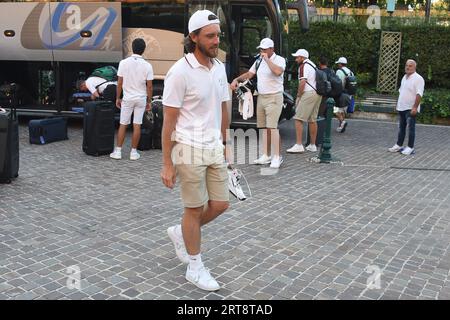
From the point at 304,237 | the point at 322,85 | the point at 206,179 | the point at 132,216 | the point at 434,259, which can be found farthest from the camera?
the point at 322,85

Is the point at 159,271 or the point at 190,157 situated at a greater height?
the point at 190,157

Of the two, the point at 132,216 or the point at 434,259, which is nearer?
the point at 434,259

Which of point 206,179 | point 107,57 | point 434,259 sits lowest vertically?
point 434,259

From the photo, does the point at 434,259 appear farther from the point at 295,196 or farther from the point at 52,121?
the point at 52,121

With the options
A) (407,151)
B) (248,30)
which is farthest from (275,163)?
(248,30)

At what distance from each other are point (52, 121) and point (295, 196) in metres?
5.39

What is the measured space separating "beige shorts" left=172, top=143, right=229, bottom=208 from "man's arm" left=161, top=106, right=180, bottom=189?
6cm

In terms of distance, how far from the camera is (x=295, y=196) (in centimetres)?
658

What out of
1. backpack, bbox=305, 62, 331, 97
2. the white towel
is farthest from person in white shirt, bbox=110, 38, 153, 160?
backpack, bbox=305, 62, 331, 97

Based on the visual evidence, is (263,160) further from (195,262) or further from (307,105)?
(195,262)

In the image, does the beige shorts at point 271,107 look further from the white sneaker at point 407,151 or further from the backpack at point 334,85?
the white sneaker at point 407,151

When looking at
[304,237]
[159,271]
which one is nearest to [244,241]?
[304,237]

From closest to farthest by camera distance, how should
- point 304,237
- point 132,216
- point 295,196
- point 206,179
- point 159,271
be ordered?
point 206,179
point 159,271
point 304,237
point 132,216
point 295,196

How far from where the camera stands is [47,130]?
9.61 meters
